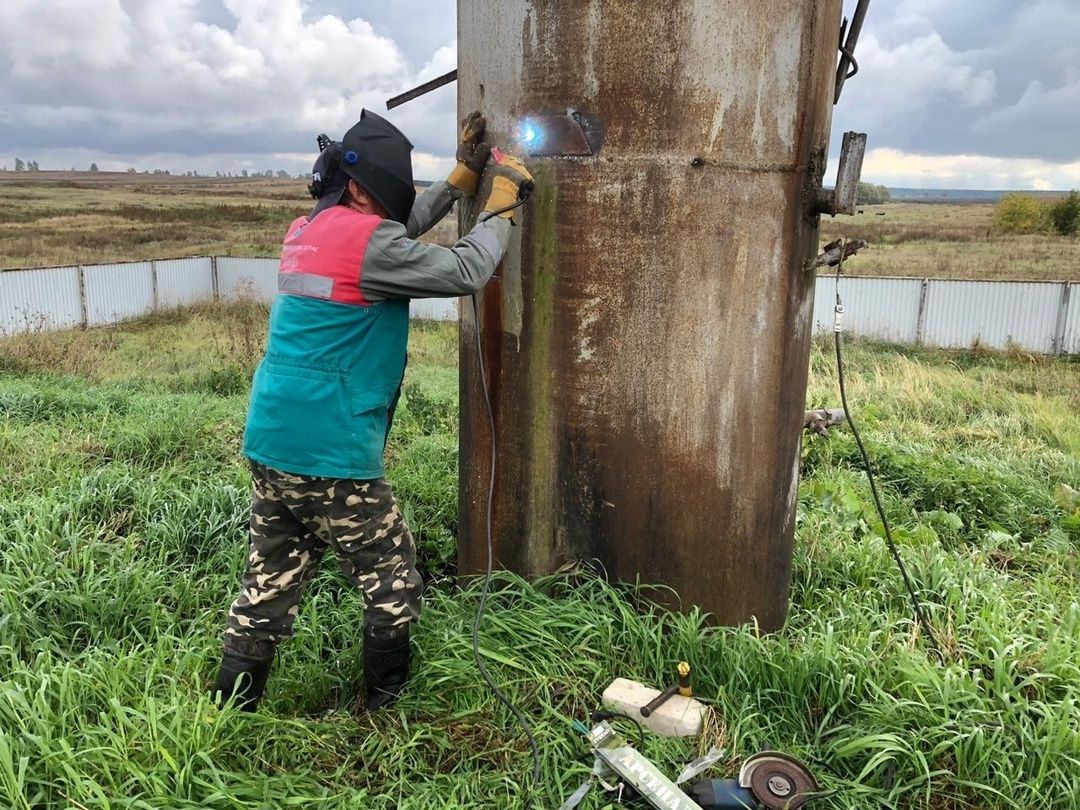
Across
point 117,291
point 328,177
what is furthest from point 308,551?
point 117,291

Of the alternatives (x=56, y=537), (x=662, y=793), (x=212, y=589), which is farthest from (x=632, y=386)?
(x=56, y=537)

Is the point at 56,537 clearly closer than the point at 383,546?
No

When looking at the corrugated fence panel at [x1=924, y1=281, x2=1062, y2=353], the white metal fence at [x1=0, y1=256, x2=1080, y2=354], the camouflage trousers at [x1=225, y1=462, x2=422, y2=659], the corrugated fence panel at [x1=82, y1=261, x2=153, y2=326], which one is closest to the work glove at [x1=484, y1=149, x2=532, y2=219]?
the camouflage trousers at [x1=225, y1=462, x2=422, y2=659]

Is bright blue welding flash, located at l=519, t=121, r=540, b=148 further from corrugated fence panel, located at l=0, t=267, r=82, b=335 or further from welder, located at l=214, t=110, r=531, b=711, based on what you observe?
corrugated fence panel, located at l=0, t=267, r=82, b=335

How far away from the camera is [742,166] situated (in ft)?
8.60

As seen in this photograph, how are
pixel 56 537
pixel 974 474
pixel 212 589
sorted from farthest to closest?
pixel 974 474, pixel 56 537, pixel 212 589

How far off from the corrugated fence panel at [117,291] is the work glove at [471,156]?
19.5 meters

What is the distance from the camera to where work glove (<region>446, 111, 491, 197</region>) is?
2.87 metres

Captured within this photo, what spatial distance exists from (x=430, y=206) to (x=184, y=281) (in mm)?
22086

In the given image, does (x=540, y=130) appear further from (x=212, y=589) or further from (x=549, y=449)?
(x=212, y=589)

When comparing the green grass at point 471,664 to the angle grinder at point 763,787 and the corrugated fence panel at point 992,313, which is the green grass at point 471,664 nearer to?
the angle grinder at point 763,787

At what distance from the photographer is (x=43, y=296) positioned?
18.5 m

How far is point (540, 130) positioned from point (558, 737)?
1881 millimetres

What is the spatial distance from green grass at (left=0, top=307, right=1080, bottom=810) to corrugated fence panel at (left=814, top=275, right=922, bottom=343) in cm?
1360
